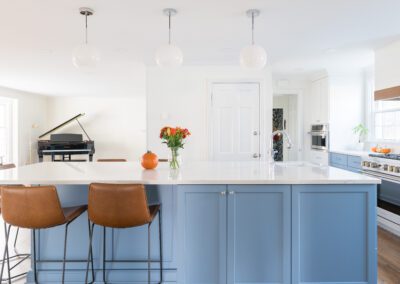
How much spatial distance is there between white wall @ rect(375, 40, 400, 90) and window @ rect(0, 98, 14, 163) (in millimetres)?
7532

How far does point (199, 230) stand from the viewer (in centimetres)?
202

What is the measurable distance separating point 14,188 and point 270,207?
1728mm

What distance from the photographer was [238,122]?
15.0 feet

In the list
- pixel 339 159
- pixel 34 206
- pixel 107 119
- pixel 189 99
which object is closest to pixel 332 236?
pixel 34 206

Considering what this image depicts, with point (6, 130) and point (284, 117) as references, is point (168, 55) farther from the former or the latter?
point (6, 130)

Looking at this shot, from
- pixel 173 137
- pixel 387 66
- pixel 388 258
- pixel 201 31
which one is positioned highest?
pixel 201 31

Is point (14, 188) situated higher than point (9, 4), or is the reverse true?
point (9, 4)

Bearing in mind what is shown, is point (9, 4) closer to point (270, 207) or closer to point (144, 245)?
point (144, 245)

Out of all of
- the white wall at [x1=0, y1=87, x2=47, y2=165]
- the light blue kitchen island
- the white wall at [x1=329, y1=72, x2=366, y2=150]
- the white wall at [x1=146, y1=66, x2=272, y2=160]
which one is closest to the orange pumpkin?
the light blue kitchen island

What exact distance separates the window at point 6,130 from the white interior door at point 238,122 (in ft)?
17.4

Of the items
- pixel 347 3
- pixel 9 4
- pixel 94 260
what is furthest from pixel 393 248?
pixel 9 4

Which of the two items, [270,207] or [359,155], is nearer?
[270,207]

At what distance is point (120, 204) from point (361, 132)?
441cm

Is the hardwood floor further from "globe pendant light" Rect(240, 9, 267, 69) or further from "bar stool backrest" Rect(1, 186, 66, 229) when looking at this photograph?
"bar stool backrest" Rect(1, 186, 66, 229)
